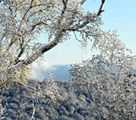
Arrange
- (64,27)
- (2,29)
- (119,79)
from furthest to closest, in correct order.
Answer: (119,79), (64,27), (2,29)

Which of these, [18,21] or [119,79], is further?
[119,79]

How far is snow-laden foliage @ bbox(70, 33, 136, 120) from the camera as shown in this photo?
39.2 m

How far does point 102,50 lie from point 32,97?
522cm

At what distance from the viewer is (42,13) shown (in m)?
27.6

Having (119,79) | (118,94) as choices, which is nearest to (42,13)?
(118,94)

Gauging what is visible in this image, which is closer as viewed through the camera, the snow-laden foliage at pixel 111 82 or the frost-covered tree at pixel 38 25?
the frost-covered tree at pixel 38 25

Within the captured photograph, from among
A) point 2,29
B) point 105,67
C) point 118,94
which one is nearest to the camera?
point 2,29

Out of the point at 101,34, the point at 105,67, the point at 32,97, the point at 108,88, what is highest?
the point at 105,67

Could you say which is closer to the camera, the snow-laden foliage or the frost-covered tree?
the frost-covered tree

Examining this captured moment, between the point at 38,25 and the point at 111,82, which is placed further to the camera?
the point at 111,82

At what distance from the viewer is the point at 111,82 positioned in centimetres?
4384

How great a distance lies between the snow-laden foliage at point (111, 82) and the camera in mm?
39156

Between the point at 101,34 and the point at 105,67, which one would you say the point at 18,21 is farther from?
the point at 105,67

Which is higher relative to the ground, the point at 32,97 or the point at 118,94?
the point at 118,94
